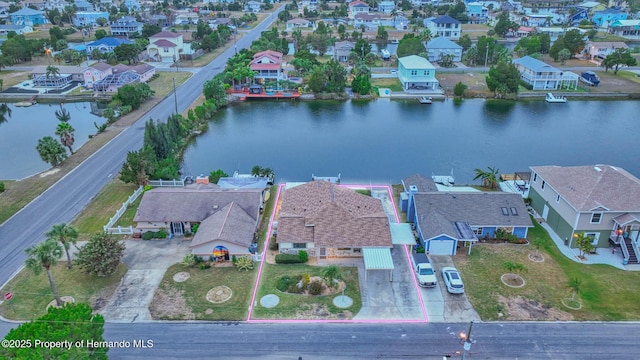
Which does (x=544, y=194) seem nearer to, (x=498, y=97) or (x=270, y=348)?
(x=270, y=348)

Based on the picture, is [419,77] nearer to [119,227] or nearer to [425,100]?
[425,100]

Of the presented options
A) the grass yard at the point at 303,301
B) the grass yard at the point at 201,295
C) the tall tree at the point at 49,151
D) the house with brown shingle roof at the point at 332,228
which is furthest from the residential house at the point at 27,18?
the grass yard at the point at 303,301

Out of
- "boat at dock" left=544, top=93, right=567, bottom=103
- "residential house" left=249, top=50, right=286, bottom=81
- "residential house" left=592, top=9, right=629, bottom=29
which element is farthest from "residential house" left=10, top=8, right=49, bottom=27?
"residential house" left=592, top=9, right=629, bottom=29

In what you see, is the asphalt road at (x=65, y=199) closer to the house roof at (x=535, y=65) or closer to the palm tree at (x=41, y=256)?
the palm tree at (x=41, y=256)

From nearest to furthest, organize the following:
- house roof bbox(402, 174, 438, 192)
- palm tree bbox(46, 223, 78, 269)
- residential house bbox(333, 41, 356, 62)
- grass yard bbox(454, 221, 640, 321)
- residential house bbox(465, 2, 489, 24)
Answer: grass yard bbox(454, 221, 640, 321)
palm tree bbox(46, 223, 78, 269)
house roof bbox(402, 174, 438, 192)
residential house bbox(333, 41, 356, 62)
residential house bbox(465, 2, 489, 24)

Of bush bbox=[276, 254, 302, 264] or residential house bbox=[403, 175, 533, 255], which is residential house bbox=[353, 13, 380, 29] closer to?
residential house bbox=[403, 175, 533, 255]

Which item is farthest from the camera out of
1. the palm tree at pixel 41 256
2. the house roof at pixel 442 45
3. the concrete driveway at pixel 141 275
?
the house roof at pixel 442 45
